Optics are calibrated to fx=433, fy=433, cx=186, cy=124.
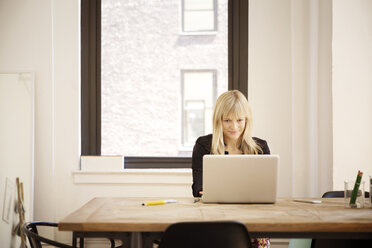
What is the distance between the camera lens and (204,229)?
1.64 metres

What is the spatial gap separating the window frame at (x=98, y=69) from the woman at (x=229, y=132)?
134 cm

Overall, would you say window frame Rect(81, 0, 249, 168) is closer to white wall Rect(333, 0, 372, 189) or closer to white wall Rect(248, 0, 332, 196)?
white wall Rect(248, 0, 332, 196)

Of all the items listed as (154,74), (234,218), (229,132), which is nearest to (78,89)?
(154,74)

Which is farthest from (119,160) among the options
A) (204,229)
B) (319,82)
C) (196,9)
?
(204,229)

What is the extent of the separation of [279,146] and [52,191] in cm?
224

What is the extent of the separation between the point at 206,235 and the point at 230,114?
4.60ft

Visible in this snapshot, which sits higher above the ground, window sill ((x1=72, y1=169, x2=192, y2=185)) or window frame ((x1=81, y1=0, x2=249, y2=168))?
window frame ((x1=81, y1=0, x2=249, y2=168))

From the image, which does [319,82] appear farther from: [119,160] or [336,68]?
[119,160]

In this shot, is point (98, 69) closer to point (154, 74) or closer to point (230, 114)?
point (154, 74)

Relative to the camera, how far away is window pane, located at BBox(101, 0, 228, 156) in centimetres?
448

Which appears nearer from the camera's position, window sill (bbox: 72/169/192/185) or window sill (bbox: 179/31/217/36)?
window sill (bbox: 72/169/192/185)

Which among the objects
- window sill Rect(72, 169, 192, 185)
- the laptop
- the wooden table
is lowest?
window sill Rect(72, 169, 192, 185)

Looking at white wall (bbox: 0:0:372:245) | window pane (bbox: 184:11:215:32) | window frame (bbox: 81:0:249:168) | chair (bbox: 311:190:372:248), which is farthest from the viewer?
window pane (bbox: 184:11:215:32)

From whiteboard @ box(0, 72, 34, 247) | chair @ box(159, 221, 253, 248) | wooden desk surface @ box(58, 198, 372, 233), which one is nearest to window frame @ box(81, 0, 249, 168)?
whiteboard @ box(0, 72, 34, 247)
